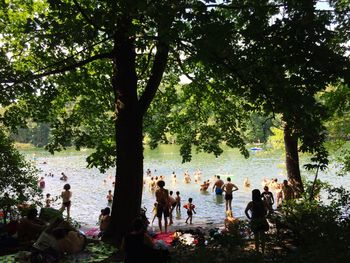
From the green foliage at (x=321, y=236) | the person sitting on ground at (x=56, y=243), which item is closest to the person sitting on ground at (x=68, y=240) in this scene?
the person sitting on ground at (x=56, y=243)

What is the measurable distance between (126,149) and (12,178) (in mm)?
5290

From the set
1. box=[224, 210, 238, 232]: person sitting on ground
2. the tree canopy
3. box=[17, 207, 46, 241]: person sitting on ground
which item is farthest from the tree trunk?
box=[224, 210, 238, 232]: person sitting on ground

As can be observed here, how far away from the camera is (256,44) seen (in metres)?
6.80

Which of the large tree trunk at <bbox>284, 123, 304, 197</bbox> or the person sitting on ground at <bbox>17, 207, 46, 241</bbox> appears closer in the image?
the person sitting on ground at <bbox>17, 207, 46, 241</bbox>

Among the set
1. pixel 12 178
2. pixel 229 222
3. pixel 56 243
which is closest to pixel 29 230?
pixel 56 243

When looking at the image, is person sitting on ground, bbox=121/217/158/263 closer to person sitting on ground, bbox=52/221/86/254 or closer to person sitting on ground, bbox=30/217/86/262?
person sitting on ground, bbox=30/217/86/262

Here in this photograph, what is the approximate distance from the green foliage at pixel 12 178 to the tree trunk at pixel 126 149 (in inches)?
184

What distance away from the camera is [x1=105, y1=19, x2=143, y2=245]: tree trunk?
9.20 metres

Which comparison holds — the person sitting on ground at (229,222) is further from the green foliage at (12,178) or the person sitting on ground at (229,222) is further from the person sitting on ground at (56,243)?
the green foliage at (12,178)

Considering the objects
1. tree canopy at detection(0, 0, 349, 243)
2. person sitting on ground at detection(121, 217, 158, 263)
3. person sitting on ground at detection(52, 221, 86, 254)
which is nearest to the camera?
person sitting on ground at detection(121, 217, 158, 263)

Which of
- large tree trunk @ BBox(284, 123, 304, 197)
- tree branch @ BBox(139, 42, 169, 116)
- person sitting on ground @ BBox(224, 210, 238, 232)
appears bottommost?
person sitting on ground @ BBox(224, 210, 238, 232)

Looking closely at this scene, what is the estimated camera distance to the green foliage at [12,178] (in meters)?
12.1

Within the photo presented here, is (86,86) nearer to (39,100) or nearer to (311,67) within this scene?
(39,100)

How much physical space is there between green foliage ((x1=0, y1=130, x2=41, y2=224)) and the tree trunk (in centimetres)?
467
